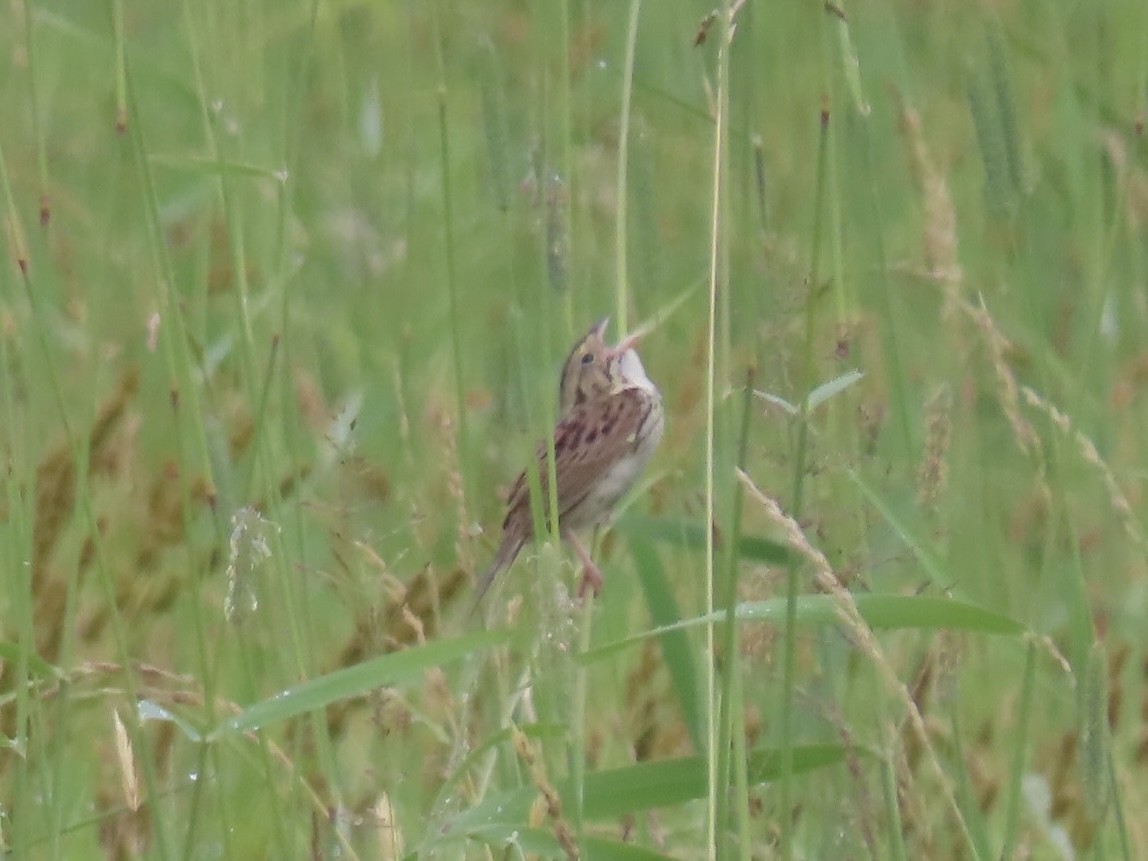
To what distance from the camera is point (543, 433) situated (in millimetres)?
2307

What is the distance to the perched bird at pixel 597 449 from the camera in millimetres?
3564

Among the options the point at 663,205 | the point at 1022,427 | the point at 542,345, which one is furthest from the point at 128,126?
the point at 663,205

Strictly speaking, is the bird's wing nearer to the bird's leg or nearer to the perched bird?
the perched bird

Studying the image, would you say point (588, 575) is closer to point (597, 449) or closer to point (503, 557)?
point (503, 557)

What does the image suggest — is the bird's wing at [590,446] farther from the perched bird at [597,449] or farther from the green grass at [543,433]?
the green grass at [543,433]

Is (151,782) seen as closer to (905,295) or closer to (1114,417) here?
(1114,417)

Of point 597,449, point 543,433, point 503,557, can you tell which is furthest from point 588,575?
point 543,433

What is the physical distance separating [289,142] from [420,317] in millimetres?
2359

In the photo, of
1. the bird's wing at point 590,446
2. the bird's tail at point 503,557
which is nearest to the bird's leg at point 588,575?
the bird's tail at point 503,557

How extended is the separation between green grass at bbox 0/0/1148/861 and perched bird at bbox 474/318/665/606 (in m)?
0.09

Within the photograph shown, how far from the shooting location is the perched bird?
3.56 metres

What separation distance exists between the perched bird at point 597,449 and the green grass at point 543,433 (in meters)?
0.09

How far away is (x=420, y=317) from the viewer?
4.61m

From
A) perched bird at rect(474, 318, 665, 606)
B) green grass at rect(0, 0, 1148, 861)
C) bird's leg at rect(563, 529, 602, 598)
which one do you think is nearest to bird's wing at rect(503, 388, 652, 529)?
perched bird at rect(474, 318, 665, 606)
